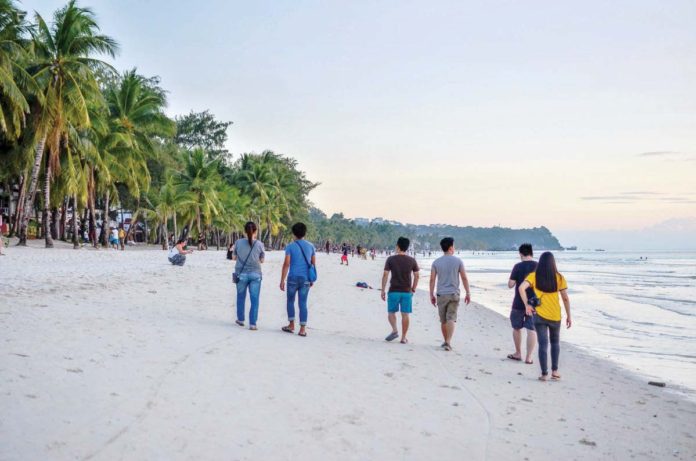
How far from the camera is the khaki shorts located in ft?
26.3

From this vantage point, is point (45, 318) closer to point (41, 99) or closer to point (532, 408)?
point (532, 408)

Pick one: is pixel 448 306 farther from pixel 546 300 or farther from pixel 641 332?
pixel 641 332

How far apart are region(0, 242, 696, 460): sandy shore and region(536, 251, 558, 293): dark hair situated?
1.20 m

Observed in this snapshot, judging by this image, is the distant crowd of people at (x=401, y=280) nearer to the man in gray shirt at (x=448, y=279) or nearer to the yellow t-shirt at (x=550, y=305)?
the man in gray shirt at (x=448, y=279)

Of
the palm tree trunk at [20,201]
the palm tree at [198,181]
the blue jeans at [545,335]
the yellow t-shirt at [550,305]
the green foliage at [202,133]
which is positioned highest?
the green foliage at [202,133]

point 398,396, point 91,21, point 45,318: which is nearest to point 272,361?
point 398,396

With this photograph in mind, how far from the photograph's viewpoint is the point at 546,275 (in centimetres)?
653

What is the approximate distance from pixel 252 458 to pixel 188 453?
0.44 m

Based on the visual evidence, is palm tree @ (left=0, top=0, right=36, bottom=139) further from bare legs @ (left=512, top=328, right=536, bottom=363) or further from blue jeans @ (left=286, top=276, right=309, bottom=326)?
bare legs @ (left=512, top=328, right=536, bottom=363)

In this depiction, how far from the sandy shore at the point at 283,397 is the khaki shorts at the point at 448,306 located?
21.6 inches

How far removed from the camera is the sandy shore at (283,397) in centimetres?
387

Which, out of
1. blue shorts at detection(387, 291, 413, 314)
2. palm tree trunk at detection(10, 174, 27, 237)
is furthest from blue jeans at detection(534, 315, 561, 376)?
palm tree trunk at detection(10, 174, 27, 237)

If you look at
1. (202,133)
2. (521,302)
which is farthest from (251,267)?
(202,133)

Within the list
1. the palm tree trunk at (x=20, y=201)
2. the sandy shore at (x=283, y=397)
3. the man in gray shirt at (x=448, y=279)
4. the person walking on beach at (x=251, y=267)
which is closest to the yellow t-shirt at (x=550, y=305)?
the sandy shore at (x=283, y=397)
